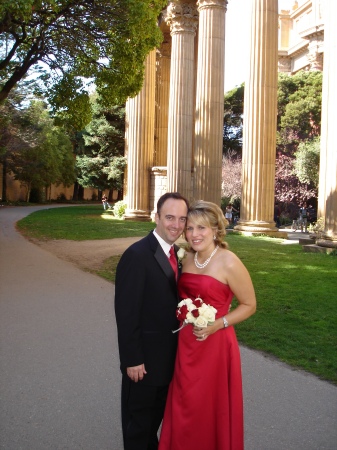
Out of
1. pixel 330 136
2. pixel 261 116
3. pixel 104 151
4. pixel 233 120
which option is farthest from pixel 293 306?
pixel 233 120

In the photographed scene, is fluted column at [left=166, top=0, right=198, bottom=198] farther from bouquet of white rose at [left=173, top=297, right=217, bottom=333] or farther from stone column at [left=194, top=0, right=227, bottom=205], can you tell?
bouquet of white rose at [left=173, top=297, right=217, bottom=333]

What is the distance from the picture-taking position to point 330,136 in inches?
573

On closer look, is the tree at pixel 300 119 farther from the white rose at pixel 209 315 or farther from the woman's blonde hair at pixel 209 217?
the white rose at pixel 209 315

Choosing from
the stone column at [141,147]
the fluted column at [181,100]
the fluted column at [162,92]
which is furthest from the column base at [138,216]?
the fluted column at [162,92]

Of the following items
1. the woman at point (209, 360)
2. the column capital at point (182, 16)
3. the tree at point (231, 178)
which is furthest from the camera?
the tree at point (231, 178)

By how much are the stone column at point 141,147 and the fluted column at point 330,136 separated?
1567cm

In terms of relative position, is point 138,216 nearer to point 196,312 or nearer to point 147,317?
point 147,317

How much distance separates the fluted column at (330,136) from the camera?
47.6ft

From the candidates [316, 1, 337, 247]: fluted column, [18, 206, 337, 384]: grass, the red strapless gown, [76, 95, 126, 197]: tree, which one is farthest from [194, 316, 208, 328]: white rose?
[76, 95, 126, 197]: tree

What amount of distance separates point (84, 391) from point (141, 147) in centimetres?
2556

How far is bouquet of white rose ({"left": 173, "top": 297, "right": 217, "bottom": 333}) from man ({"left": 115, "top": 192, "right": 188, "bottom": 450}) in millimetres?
224

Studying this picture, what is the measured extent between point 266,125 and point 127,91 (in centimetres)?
724

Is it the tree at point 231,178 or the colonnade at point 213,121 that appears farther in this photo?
the tree at point 231,178

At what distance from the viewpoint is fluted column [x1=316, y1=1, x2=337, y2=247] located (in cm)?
1451
